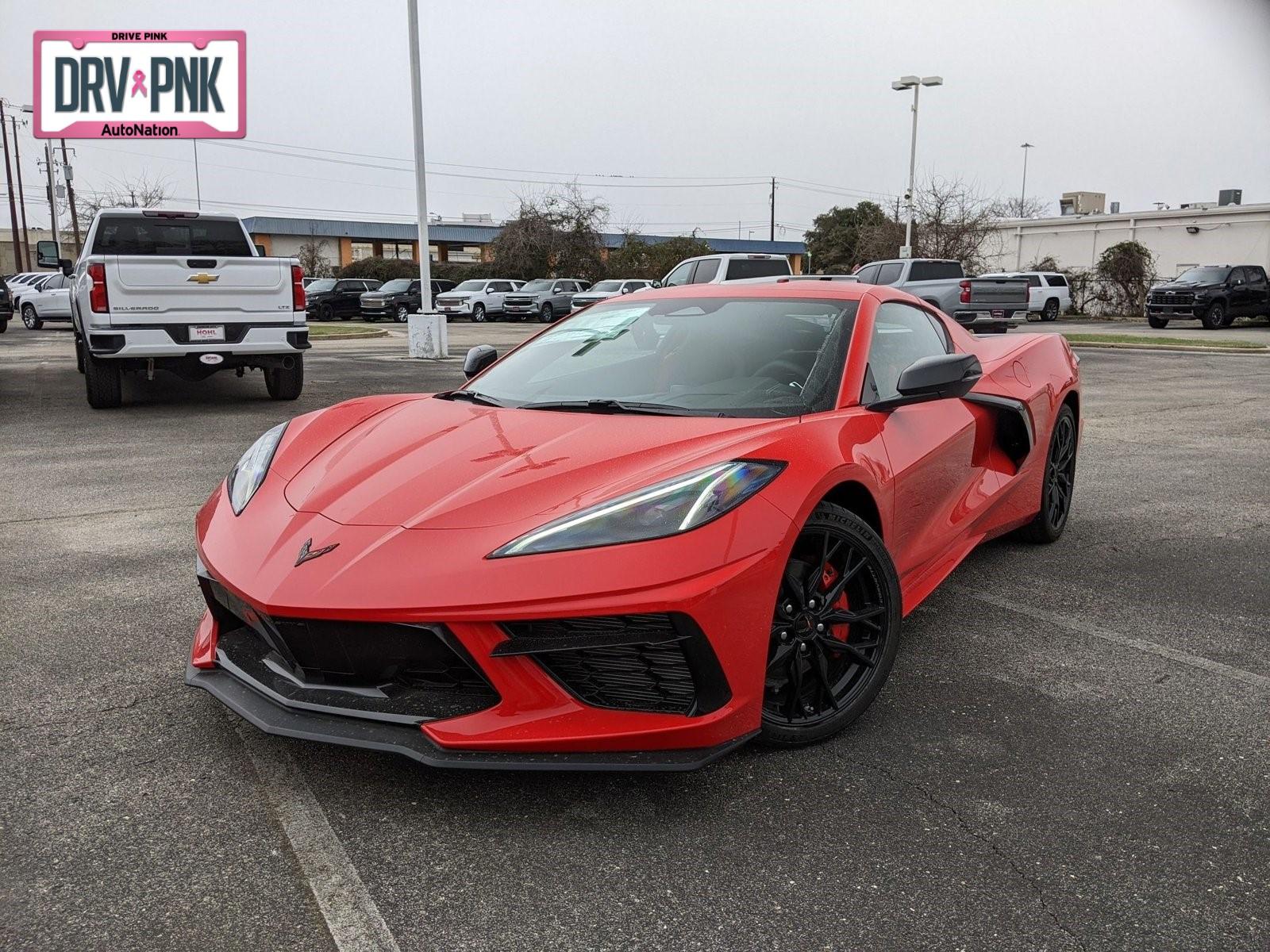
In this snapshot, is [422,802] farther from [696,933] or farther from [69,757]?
[69,757]

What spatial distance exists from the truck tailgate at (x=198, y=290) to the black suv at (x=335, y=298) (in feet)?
86.8

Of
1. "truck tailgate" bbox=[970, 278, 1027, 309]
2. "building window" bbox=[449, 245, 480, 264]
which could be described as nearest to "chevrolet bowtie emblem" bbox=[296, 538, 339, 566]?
"truck tailgate" bbox=[970, 278, 1027, 309]

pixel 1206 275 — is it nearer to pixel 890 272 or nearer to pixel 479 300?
pixel 890 272

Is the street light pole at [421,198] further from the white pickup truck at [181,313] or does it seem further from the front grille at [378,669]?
the front grille at [378,669]

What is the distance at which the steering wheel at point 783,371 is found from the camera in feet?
11.5

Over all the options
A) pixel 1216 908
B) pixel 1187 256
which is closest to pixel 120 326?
pixel 1216 908

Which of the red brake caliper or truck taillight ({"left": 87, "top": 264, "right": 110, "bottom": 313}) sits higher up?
truck taillight ({"left": 87, "top": 264, "right": 110, "bottom": 313})

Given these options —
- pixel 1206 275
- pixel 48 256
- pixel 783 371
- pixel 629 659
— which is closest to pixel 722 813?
pixel 629 659

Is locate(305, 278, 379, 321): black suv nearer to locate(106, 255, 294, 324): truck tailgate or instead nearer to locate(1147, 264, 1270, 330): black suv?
locate(1147, 264, 1270, 330): black suv

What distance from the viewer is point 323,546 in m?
2.70

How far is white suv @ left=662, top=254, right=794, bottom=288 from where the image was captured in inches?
756

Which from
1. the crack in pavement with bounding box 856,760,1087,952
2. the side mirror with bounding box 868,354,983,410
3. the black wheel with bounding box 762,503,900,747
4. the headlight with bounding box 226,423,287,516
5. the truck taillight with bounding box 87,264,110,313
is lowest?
the crack in pavement with bounding box 856,760,1087,952

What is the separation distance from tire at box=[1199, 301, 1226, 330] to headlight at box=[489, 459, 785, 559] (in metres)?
31.8

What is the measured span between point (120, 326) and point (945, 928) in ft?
31.3
